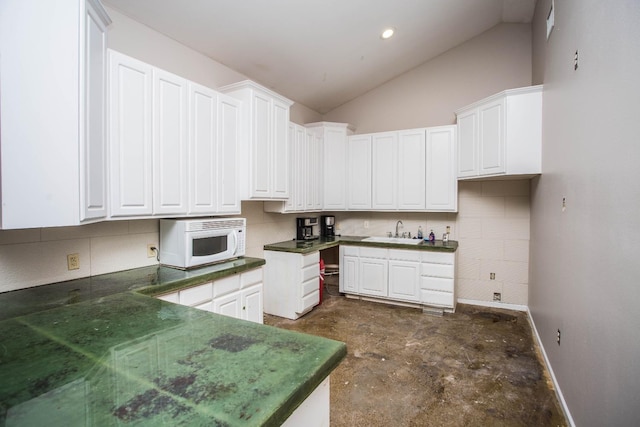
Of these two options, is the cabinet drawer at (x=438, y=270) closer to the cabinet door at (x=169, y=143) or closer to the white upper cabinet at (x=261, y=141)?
the white upper cabinet at (x=261, y=141)

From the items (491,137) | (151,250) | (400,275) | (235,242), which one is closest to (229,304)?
(235,242)

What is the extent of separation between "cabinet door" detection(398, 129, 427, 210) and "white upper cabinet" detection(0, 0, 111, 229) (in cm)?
351

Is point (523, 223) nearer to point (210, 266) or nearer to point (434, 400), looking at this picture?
point (434, 400)

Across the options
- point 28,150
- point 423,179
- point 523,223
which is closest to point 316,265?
point 423,179

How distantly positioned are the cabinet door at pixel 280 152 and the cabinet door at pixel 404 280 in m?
1.74

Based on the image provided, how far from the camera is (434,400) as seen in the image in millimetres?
2113

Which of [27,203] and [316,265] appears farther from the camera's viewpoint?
[316,265]

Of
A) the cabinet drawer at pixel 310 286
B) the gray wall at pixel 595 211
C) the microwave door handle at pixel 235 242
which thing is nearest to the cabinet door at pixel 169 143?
the microwave door handle at pixel 235 242

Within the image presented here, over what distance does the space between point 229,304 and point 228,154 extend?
137 centimetres

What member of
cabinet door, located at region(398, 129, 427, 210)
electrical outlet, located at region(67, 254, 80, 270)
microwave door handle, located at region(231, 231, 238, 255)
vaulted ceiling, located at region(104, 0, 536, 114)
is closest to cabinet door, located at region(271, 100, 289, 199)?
vaulted ceiling, located at region(104, 0, 536, 114)

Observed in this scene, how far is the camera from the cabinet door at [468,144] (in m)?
3.53

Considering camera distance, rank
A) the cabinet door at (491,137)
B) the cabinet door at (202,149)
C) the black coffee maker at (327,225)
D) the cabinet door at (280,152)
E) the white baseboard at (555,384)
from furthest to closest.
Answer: the black coffee maker at (327,225)
the cabinet door at (280,152)
the cabinet door at (491,137)
the cabinet door at (202,149)
the white baseboard at (555,384)

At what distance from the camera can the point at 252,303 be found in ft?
8.98

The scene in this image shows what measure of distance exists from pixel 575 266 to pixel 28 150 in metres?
→ 3.06
